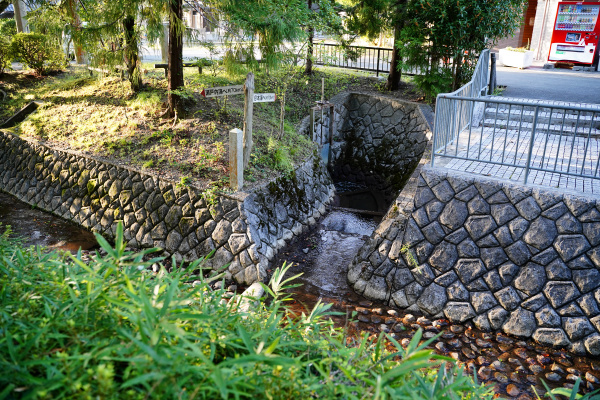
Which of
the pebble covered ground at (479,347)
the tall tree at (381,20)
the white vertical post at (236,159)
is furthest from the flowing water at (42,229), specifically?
the tall tree at (381,20)

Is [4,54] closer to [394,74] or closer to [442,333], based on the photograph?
[394,74]

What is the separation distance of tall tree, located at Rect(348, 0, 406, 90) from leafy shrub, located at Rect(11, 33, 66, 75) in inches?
336

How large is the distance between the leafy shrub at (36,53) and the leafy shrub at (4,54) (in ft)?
0.56

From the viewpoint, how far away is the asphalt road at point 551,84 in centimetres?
1076

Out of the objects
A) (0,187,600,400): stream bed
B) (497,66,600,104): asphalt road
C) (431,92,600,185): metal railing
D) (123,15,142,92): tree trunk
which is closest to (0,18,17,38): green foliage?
(123,15,142,92): tree trunk

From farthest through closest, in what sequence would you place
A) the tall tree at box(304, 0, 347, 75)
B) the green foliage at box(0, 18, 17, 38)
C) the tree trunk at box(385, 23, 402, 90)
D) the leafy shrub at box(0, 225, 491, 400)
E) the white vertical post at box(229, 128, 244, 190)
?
1. the green foliage at box(0, 18, 17, 38)
2. the tree trunk at box(385, 23, 402, 90)
3. the tall tree at box(304, 0, 347, 75)
4. the white vertical post at box(229, 128, 244, 190)
5. the leafy shrub at box(0, 225, 491, 400)

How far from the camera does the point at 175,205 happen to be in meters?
7.78

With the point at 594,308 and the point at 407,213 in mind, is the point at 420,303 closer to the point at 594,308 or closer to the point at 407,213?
the point at 407,213

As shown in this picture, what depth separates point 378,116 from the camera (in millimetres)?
11711

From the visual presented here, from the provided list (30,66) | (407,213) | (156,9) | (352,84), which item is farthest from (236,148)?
(30,66)

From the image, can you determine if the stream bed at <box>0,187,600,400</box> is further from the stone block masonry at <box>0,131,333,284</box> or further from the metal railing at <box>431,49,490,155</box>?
the metal railing at <box>431,49,490,155</box>

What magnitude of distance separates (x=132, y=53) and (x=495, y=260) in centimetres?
840

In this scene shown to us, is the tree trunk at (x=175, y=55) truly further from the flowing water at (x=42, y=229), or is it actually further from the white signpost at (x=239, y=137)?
the flowing water at (x=42, y=229)

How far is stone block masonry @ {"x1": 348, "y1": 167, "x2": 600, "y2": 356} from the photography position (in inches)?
223
